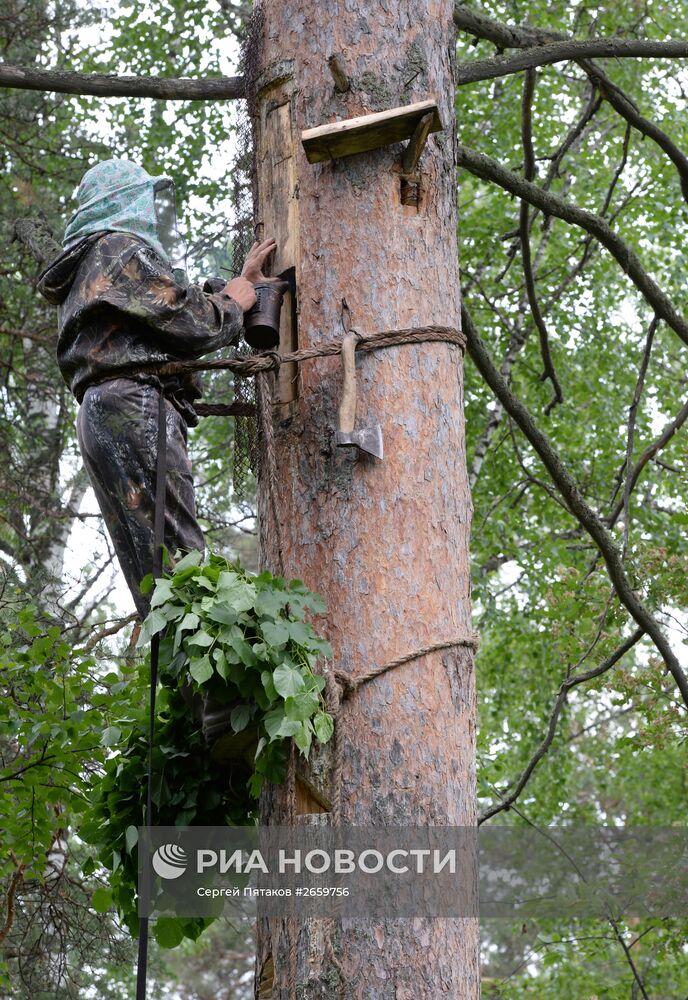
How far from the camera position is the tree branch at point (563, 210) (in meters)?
4.72

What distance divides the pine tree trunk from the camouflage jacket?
231mm

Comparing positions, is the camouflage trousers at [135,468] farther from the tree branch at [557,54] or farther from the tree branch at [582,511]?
the tree branch at [557,54]

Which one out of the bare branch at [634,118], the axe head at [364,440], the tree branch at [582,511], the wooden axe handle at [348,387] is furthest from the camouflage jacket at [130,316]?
the bare branch at [634,118]

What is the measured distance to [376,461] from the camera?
3.08m

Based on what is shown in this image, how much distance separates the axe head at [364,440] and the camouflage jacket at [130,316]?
1.75 ft

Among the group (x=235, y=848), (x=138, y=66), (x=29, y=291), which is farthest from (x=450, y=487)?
(x=138, y=66)

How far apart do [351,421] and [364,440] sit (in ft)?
0.18

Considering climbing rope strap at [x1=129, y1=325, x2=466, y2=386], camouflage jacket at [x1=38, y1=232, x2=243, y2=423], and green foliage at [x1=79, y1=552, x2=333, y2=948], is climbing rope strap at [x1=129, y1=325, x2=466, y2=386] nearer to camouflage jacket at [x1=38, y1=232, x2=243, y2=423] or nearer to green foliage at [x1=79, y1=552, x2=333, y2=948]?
camouflage jacket at [x1=38, y1=232, x2=243, y2=423]

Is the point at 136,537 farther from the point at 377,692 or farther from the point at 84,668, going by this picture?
the point at 84,668

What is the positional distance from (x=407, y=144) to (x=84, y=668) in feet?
6.76

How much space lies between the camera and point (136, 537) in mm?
3379

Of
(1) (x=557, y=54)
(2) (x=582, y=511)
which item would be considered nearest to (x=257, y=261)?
(2) (x=582, y=511)

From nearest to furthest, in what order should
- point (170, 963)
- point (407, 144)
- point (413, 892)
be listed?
point (413, 892) → point (407, 144) → point (170, 963)

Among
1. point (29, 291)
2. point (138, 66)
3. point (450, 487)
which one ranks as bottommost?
point (450, 487)
